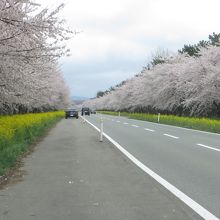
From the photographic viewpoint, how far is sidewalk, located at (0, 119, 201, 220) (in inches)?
236

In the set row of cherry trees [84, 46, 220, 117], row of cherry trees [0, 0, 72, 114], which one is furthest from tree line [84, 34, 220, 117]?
row of cherry trees [0, 0, 72, 114]

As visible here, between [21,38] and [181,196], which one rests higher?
[21,38]

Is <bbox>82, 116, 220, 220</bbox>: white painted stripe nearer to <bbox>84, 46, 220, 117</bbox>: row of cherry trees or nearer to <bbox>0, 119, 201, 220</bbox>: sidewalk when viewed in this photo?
<bbox>0, 119, 201, 220</bbox>: sidewalk

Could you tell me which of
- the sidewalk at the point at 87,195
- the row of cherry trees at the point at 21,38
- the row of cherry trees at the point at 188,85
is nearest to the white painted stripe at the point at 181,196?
the sidewalk at the point at 87,195

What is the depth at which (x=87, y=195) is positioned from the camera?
7281 millimetres

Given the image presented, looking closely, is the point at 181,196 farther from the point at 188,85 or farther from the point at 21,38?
the point at 188,85

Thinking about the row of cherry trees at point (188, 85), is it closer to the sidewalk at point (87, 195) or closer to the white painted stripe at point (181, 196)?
the white painted stripe at point (181, 196)

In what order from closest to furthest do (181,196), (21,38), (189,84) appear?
(181,196), (21,38), (189,84)

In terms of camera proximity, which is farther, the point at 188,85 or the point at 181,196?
the point at 188,85

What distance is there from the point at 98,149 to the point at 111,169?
4872mm

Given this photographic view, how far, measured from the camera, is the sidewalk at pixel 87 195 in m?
6.00

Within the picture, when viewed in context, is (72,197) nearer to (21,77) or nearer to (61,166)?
(61,166)

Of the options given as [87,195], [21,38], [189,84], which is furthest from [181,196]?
[189,84]

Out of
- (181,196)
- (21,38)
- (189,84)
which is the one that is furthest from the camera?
(189,84)
